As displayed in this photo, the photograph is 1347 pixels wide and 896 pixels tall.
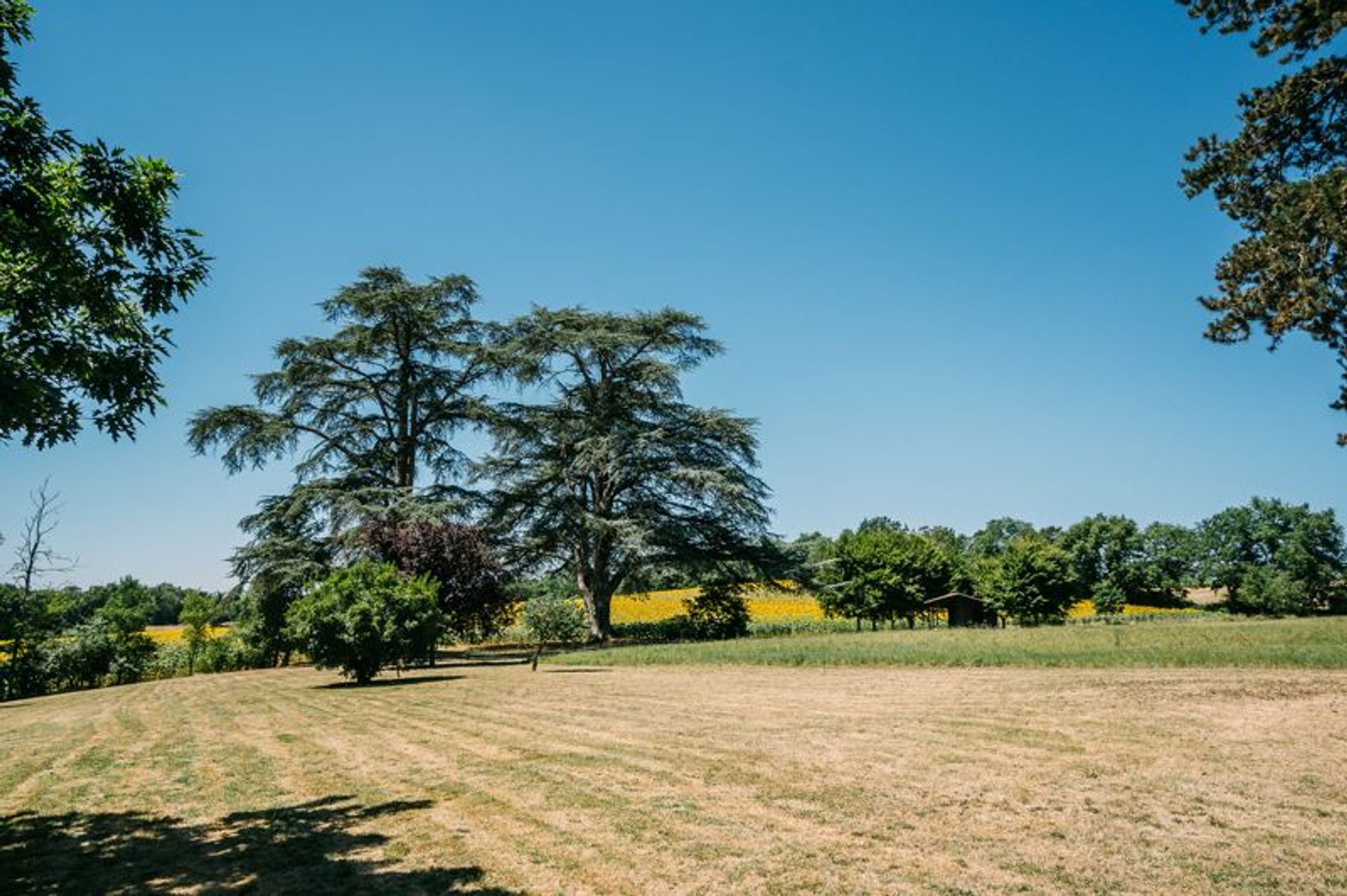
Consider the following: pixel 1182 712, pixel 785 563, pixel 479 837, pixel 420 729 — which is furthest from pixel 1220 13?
pixel 785 563

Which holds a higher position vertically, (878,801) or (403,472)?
(403,472)

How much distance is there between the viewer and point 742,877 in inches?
222

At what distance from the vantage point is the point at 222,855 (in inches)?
259

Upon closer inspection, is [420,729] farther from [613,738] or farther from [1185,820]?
[1185,820]

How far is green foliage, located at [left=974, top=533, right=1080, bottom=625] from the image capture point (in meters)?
63.5

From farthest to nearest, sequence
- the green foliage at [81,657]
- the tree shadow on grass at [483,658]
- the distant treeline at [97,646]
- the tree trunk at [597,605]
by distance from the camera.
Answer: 1. the tree trunk at [597,605]
2. the green foliage at [81,657]
3. the tree shadow on grass at [483,658]
4. the distant treeline at [97,646]

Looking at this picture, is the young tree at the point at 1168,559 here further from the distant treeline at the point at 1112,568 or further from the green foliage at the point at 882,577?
the green foliage at the point at 882,577

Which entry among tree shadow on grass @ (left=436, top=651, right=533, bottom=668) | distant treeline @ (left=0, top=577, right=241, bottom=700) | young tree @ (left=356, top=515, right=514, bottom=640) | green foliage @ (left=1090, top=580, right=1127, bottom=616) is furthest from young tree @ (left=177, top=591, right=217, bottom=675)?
green foliage @ (left=1090, top=580, right=1127, bottom=616)

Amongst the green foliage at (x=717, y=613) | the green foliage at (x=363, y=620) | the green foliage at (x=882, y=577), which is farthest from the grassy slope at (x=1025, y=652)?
the green foliage at (x=882, y=577)

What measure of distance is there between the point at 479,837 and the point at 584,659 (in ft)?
76.9

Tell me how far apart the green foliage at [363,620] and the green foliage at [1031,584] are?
2175 inches

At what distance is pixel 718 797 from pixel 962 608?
60.9 m

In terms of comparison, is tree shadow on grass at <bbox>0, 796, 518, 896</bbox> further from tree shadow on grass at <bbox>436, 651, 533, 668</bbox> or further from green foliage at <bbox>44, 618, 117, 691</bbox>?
green foliage at <bbox>44, 618, 117, 691</bbox>

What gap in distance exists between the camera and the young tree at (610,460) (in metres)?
36.8
